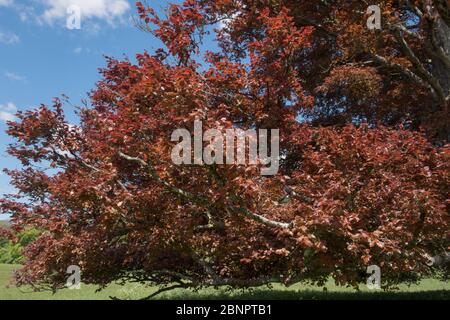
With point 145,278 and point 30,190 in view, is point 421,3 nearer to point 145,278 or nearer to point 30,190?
point 145,278

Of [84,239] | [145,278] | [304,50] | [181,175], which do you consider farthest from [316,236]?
[304,50]

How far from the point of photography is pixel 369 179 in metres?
5.56

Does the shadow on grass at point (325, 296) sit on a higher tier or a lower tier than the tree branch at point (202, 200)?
lower

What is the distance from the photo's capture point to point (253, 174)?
5039mm

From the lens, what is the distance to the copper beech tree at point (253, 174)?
17.2 feet

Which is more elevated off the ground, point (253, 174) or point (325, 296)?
point (253, 174)

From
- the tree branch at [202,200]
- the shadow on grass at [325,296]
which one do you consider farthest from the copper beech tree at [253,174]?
the shadow on grass at [325,296]

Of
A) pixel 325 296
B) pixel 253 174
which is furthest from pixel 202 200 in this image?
pixel 325 296

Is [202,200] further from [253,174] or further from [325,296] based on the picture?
[325,296]

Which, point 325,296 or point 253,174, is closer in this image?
point 253,174

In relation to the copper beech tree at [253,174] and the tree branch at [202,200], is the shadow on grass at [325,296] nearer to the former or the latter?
the copper beech tree at [253,174]

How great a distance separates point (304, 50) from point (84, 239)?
655 cm

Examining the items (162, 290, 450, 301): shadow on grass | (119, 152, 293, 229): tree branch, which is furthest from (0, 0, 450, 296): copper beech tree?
(162, 290, 450, 301): shadow on grass

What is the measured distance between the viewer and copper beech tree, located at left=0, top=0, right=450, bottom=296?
5230 mm
